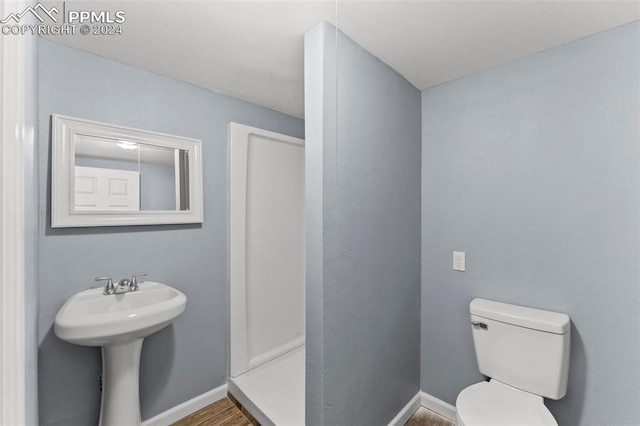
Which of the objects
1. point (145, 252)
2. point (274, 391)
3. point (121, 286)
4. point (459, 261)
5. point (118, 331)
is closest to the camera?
point (118, 331)

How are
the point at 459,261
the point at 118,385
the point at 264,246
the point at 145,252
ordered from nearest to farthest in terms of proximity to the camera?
the point at 118,385 → the point at 145,252 → the point at 459,261 → the point at 264,246

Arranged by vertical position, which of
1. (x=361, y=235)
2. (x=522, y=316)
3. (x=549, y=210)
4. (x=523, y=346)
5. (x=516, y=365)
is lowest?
(x=516, y=365)

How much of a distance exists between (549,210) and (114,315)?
2.24 metres

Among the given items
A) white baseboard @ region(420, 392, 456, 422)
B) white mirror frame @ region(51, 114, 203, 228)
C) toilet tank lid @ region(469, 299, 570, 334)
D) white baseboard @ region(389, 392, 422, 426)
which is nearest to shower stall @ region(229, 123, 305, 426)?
white mirror frame @ region(51, 114, 203, 228)

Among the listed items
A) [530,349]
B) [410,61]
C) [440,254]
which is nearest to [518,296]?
[530,349]

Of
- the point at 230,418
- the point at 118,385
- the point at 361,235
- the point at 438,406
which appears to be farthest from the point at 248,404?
the point at 361,235

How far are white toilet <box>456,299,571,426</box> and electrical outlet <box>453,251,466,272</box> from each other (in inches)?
10.8

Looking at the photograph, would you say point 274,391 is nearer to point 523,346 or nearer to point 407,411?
point 407,411

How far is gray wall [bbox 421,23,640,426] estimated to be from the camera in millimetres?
1316

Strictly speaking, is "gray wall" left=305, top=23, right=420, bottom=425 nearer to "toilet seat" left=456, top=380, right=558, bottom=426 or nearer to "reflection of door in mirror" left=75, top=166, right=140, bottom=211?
"toilet seat" left=456, top=380, right=558, bottom=426

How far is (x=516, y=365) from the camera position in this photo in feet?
4.79

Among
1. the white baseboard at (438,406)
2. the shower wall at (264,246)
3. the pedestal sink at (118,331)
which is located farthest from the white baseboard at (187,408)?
the white baseboard at (438,406)

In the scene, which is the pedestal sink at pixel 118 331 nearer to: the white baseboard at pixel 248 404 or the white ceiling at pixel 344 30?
the white baseboard at pixel 248 404

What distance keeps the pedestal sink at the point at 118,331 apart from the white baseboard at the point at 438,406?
1735mm
